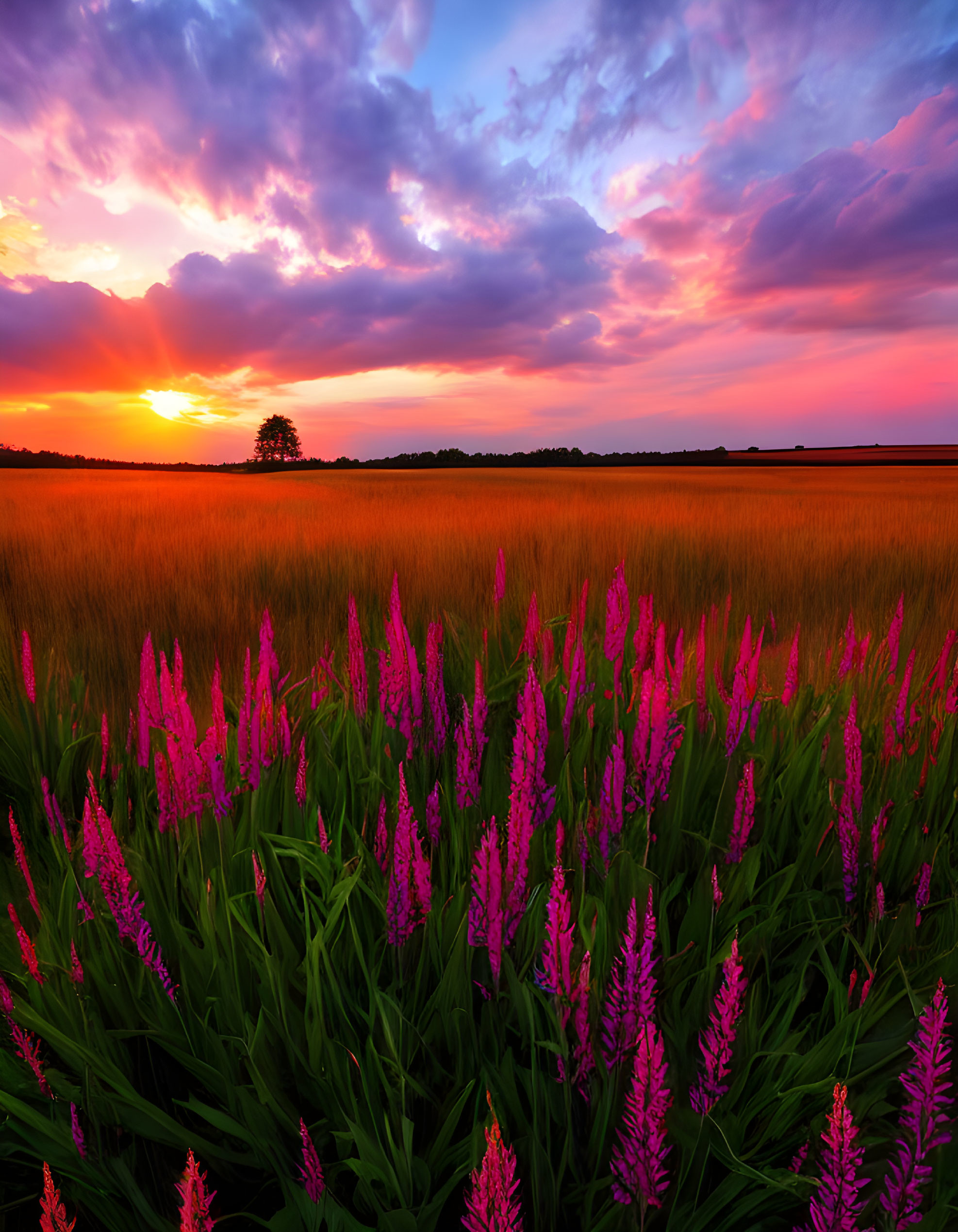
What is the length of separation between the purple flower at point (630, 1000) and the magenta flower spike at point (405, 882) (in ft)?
0.84

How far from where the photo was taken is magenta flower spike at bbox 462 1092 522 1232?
47 cm

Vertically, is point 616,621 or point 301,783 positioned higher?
point 616,621

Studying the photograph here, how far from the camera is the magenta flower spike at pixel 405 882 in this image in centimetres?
80

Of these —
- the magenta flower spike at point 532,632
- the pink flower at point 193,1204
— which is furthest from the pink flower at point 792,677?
the pink flower at point 193,1204

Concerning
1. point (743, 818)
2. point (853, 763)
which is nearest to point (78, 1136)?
point (743, 818)

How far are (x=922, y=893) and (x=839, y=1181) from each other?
636 mm

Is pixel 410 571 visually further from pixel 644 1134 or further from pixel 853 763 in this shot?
pixel 644 1134

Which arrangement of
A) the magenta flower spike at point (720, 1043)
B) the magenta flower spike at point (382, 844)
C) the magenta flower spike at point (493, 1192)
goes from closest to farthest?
the magenta flower spike at point (493, 1192) → the magenta flower spike at point (720, 1043) → the magenta flower spike at point (382, 844)

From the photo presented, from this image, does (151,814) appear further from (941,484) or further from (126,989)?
(941,484)

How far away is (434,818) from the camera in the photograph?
1.06 metres

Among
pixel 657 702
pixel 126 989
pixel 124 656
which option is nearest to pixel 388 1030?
pixel 126 989

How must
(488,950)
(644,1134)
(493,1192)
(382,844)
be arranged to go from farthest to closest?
(382,844)
(488,950)
(644,1134)
(493,1192)

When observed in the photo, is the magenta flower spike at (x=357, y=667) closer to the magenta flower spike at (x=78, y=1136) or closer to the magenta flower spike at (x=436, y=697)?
the magenta flower spike at (x=436, y=697)

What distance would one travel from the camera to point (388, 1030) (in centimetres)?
73
